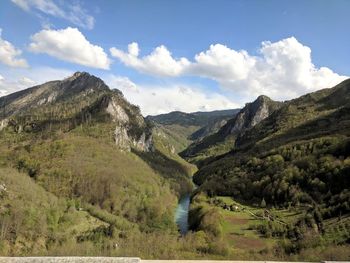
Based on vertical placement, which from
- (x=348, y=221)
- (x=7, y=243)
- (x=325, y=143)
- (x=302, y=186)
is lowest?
(x=7, y=243)

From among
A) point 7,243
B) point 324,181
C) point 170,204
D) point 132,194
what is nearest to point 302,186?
point 324,181

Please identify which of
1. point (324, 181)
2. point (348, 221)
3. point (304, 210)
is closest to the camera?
point (348, 221)

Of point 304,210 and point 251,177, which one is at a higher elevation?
point 251,177

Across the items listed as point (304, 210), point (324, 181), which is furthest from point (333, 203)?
point (324, 181)

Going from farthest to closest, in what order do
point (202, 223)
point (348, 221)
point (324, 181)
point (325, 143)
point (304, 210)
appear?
point (325, 143)
point (324, 181)
point (304, 210)
point (202, 223)
point (348, 221)

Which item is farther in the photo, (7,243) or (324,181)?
(324,181)

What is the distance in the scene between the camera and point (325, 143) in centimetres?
19438

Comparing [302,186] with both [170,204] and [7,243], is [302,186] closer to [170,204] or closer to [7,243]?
[170,204]

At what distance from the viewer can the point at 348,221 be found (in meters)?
112

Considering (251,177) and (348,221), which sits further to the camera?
(251,177)

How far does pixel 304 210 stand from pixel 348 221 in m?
29.4

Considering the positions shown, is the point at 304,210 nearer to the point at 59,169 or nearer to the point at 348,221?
the point at 348,221

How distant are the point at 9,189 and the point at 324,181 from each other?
114m

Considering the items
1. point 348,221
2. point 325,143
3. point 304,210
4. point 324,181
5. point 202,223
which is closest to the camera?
point 348,221
